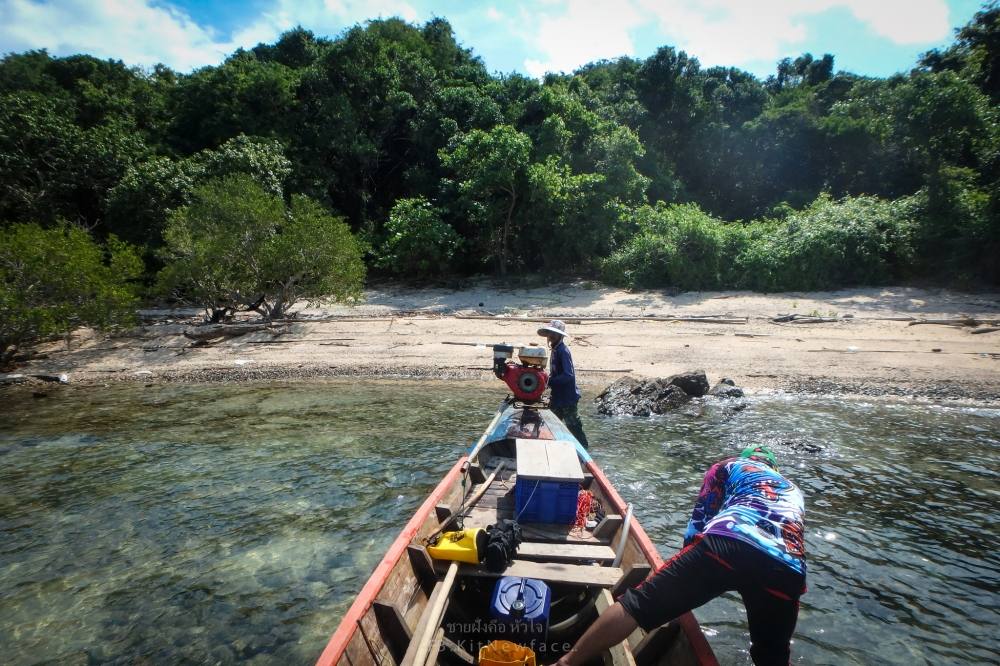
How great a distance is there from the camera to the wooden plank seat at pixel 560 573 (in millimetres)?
4059

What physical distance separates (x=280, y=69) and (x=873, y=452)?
30.9 metres

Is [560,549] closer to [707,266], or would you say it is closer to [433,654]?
[433,654]

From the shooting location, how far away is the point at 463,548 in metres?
4.27

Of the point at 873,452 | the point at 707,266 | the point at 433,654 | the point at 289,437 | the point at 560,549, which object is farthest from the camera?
the point at 707,266

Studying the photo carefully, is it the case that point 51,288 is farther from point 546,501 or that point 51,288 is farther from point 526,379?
point 546,501

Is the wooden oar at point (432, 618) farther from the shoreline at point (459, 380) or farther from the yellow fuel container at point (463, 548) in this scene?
the shoreline at point (459, 380)

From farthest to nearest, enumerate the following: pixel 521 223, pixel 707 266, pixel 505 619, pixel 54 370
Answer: pixel 521 223, pixel 707 266, pixel 54 370, pixel 505 619

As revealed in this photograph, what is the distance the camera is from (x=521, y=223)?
2331 centimetres

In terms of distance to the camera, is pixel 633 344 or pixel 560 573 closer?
pixel 560 573

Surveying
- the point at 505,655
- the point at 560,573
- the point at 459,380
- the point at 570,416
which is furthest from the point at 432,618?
the point at 459,380

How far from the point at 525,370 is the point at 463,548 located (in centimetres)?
336

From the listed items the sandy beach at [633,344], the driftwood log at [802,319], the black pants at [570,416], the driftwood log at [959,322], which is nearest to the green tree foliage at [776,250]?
the sandy beach at [633,344]

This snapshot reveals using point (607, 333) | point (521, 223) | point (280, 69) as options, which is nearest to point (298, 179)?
point (280, 69)

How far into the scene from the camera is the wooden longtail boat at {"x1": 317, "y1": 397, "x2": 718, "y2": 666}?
3.31m
